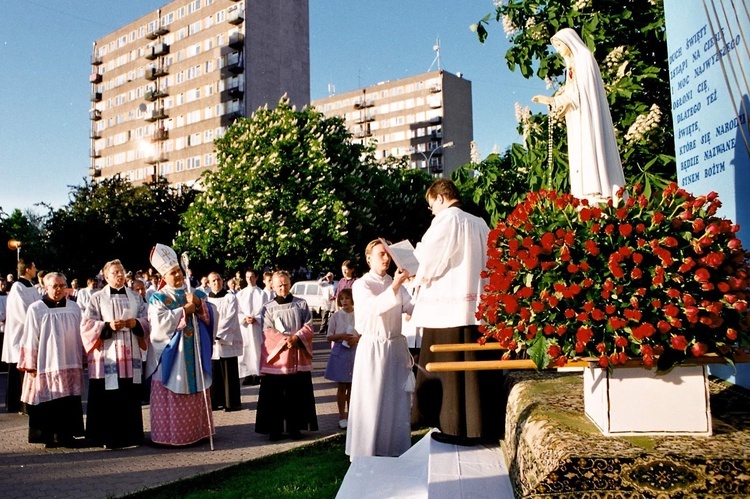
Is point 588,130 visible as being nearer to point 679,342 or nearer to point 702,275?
point 702,275

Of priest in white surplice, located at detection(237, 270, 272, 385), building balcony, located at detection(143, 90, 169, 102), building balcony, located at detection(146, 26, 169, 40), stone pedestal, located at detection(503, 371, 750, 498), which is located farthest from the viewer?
building balcony, located at detection(143, 90, 169, 102)

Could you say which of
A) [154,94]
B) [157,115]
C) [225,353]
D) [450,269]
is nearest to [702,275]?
[450,269]

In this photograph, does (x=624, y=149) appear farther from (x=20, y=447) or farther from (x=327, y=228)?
(x=327, y=228)

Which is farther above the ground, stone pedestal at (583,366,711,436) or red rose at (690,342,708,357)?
red rose at (690,342,708,357)

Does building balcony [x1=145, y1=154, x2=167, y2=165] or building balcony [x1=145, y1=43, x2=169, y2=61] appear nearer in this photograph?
building balcony [x1=145, y1=43, x2=169, y2=61]

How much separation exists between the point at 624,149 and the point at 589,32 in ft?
4.55

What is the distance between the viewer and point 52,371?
9.21 m

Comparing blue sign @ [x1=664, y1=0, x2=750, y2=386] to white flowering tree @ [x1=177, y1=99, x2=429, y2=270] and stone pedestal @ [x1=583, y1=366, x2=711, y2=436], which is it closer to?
stone pedestal @ [x1=583, y1=366, x2=711, y2=436]

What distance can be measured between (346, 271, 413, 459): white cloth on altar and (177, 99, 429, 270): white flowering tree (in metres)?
26.7

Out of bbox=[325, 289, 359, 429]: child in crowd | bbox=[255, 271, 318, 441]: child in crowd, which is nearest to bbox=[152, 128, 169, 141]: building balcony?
bbox=[325, 289, 359, 429]: child in crowd

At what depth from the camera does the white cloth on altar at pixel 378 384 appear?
21.8ft

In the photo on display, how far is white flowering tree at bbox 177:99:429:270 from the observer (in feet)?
112

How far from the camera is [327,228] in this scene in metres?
34.4

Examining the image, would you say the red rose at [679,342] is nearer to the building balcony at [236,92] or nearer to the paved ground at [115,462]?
the paved ground at [115,462]
